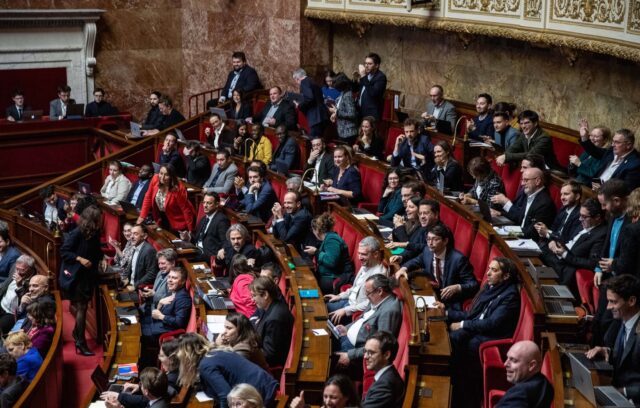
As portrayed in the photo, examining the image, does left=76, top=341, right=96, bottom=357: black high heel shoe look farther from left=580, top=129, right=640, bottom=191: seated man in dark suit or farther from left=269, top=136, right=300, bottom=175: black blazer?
left=580, top=129, right=640, bottom=191: seated man in dark suit

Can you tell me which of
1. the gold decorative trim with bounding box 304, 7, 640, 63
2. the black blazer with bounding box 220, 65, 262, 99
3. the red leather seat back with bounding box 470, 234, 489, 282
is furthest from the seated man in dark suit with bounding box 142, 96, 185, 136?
Answer: the red leather seat back with bounding box 470, 234, 489, 282

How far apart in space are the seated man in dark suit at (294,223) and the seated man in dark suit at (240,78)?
4.26 metres

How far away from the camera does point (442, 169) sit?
689 centimetres

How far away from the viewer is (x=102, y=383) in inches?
178

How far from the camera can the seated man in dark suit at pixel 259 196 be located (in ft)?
23.9

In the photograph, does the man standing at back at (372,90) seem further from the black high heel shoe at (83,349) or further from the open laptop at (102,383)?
the open laptop at (102,383)

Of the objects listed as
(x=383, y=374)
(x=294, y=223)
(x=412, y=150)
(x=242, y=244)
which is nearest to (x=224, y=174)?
(x=412, y=150)

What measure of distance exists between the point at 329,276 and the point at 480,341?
1.46m

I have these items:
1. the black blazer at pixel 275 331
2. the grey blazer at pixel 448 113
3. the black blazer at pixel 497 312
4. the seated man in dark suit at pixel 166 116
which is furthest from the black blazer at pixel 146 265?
the seated man in dark suit at pixel 166 116

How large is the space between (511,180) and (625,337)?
2.91 meters

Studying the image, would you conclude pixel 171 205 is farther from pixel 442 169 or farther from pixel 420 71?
pixel 420 71

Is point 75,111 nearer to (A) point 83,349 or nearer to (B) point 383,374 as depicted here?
(A) point 83,349

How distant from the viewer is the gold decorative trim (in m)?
6.58

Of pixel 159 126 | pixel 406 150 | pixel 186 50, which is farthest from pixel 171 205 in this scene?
pixel 186 50
